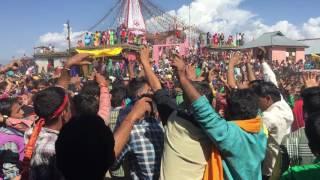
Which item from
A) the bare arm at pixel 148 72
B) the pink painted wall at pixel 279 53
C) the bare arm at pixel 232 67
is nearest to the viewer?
the bare arm at pixel 148 72

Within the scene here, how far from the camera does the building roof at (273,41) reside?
43938mm

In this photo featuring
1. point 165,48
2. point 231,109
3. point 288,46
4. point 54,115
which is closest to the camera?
point 54,115

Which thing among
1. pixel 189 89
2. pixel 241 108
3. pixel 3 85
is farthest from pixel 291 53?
pixel 189 89

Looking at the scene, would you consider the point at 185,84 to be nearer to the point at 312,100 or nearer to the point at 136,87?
the point at 136,87

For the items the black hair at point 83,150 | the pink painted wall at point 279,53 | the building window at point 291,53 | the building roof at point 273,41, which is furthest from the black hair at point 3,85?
the building window at point 291,53

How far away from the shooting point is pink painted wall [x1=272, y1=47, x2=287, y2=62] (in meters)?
43.2

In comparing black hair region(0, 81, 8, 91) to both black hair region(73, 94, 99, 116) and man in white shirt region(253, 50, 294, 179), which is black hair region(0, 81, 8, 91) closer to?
black hair region(73, 94, 99, 116)

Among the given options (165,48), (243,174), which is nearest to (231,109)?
(243,174)

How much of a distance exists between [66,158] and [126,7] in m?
35.9

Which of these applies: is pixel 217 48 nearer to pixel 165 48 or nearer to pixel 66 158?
pixel 165 48

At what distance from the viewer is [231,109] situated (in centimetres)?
338

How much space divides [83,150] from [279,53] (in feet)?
143

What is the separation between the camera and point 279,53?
143 ft

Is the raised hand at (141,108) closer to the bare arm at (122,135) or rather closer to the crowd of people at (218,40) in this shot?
the bare arm at (122,135)
